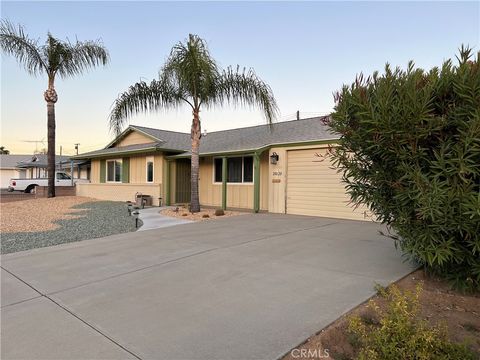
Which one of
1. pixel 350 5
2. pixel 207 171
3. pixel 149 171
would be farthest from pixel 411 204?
pixel 149 171

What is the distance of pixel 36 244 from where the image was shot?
748 cm

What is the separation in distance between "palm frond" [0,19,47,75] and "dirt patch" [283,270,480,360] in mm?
18797

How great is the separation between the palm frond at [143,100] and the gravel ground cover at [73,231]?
12.5ft

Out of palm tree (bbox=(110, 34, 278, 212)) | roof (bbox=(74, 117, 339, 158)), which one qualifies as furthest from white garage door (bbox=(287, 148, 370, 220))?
palm tree (bbox=(110, 34, 278, 212))

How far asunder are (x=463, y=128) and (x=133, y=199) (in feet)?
53.1

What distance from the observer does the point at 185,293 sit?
412cm

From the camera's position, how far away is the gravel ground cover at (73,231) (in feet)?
Result: 24.8

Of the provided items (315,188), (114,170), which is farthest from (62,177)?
(315,188)

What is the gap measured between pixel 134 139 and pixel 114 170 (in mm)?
2325

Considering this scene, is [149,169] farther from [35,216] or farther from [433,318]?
[433,318]

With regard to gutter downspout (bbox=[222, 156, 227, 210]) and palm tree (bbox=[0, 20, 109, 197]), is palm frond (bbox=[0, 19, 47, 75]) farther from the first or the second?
gutter downspout (bbox=[222, 156, 227, 210])

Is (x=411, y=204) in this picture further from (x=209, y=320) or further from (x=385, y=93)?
(x=209, y=320)

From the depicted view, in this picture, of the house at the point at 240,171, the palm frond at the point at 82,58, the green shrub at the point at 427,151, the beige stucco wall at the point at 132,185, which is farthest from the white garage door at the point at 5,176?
the green shrub at the point at 427,151

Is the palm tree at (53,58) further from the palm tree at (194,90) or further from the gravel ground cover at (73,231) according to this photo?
the gravel ground cover at (73,231)
